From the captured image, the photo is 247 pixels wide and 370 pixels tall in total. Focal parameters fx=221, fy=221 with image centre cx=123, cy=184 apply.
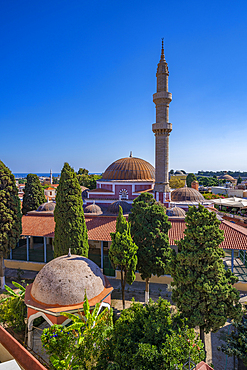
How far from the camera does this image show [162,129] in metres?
26.5

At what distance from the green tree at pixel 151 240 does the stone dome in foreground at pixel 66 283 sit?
3114 mm

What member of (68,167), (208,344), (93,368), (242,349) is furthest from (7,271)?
(242,349)

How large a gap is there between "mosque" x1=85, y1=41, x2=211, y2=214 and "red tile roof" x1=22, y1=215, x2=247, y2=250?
4.53 meters

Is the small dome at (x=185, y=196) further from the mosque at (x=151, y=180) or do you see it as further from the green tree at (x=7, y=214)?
the green tree at (x=7, y=214)

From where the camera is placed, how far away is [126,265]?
1116 cm

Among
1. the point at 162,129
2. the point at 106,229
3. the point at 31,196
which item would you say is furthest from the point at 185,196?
the point at 31,196

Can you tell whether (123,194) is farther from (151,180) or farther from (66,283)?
(66,283)

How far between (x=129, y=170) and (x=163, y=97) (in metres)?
10.2

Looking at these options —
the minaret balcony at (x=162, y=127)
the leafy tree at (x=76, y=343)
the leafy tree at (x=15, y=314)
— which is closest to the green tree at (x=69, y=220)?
the leafy tree at (x=15, y=314)

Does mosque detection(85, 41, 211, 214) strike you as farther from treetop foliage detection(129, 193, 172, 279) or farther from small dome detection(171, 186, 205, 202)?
treetop foliage detection(129, 193, 172, 279)

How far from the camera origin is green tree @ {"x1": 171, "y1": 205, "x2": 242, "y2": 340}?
317 inches

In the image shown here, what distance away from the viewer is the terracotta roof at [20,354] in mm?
4933

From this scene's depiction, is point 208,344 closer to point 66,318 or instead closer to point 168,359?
point 168,359

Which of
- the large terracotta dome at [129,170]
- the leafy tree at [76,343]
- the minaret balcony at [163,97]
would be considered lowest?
the leafy tree at [76,343]
